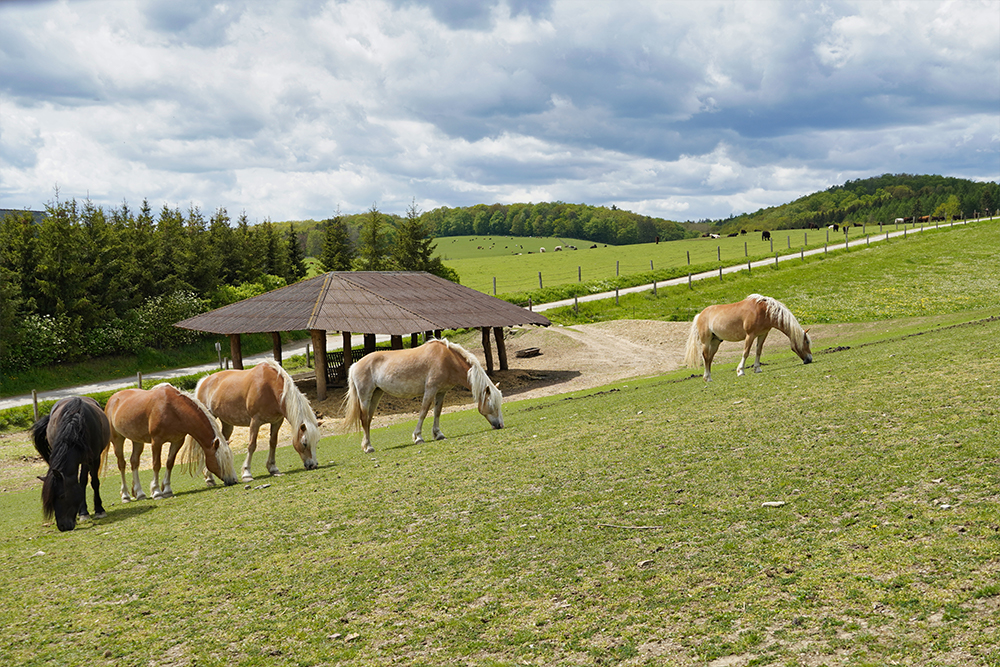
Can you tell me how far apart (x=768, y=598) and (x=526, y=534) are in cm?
255

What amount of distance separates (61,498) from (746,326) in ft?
48.3

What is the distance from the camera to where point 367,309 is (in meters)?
27.2

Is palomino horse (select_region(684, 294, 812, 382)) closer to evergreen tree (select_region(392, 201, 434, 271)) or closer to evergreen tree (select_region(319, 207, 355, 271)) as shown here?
evergreen tree (select_region(392, 201, 434, 271))

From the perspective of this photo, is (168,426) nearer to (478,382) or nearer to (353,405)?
(353,405)

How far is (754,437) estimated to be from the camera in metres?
9.67

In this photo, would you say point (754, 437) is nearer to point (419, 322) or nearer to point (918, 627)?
point (918, 627)

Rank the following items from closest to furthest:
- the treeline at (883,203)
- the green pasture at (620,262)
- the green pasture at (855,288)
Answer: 1. the green pasture at (855,288)
2. the green pasture at (620,262)
3. the treeline at (883,203)

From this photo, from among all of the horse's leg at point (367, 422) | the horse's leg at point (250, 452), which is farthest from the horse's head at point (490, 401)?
the horse's leg at point (250, 452)

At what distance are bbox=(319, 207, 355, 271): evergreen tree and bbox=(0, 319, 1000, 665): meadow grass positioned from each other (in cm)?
5091

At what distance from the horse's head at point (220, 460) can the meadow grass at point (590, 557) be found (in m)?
0.96

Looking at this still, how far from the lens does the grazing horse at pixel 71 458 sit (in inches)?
403

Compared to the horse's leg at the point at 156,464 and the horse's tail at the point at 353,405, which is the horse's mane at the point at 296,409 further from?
the horse's leg at the point at 156,464

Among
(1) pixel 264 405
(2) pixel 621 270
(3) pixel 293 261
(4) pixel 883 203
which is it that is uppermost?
(4) pixel 883 203

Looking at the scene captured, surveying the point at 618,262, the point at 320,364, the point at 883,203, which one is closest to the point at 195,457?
the point at 320,364
